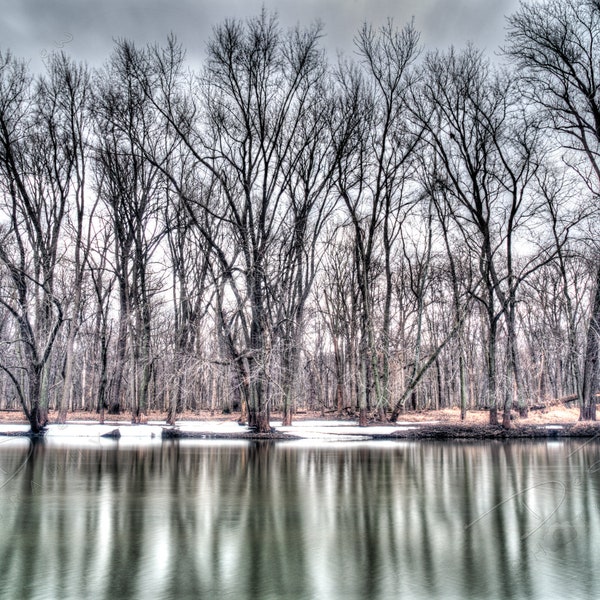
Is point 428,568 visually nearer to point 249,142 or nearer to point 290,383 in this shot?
point 290,383

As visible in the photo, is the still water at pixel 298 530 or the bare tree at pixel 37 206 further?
the bare tree at pixel 37 206

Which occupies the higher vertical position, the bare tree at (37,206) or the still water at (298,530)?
the bare tree at (37,206)

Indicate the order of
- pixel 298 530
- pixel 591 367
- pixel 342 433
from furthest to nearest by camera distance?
pixel 591 367, pixel 342 433, pixel 298 530

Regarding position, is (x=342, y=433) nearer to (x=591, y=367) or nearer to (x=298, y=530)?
(x=591, y=367)

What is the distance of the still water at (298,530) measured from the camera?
508cm

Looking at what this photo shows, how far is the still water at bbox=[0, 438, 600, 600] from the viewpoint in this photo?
508cm

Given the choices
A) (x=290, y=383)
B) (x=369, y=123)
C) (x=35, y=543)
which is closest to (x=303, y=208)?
(x=369, y=123)

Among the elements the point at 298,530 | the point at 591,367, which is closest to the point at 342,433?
Result: the point at 591,367

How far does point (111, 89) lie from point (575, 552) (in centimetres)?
2274

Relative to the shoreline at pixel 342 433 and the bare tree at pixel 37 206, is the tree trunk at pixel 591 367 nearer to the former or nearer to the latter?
the shoreline at pixel 342 433

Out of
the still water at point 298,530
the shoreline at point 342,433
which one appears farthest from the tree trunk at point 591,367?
the still water at point 298,530

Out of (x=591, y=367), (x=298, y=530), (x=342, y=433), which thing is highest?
(x=591, y=367)

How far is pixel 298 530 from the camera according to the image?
23.2 ft

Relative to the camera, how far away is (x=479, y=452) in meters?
17.0
